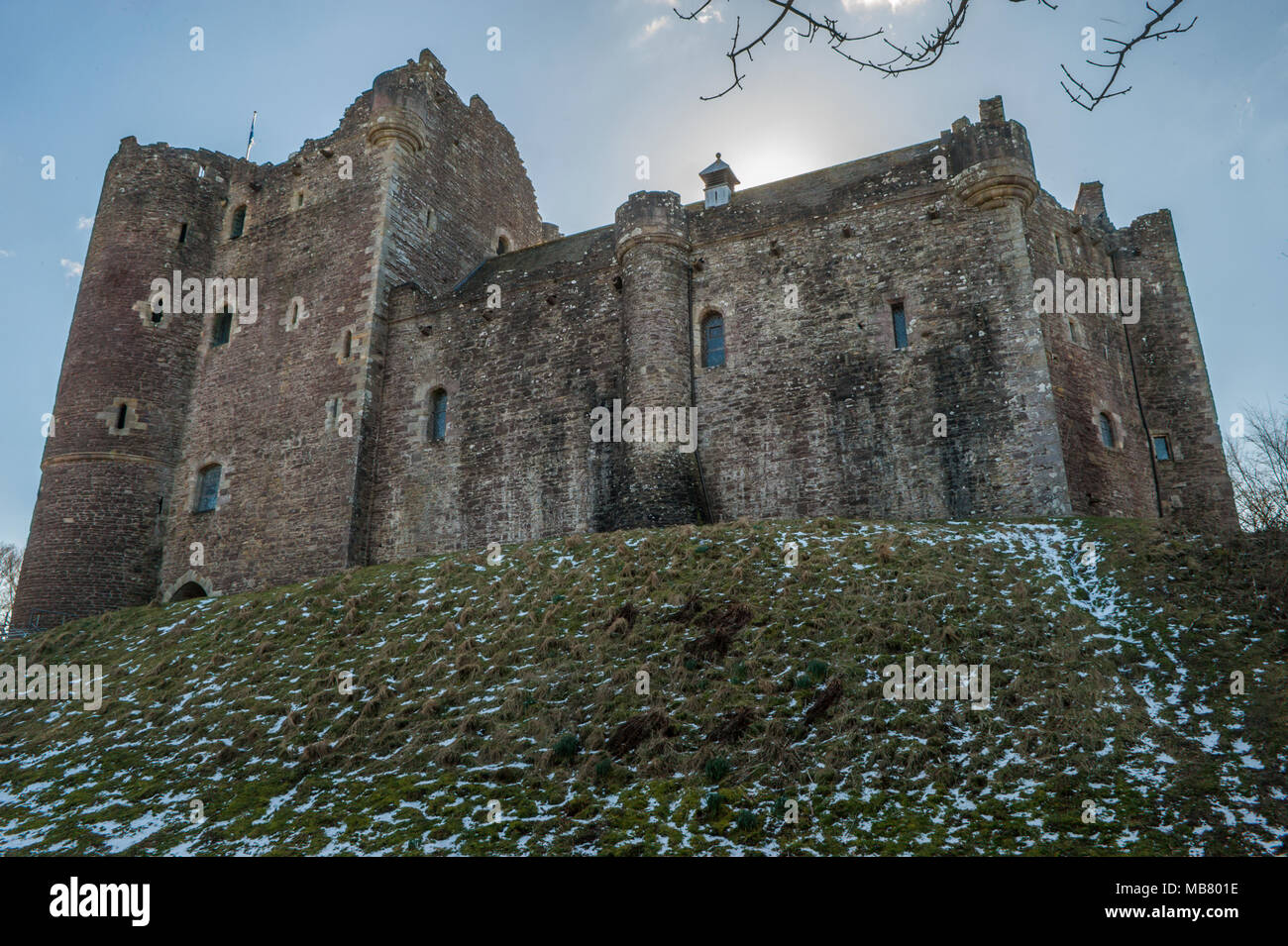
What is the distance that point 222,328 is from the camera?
24.0 meters

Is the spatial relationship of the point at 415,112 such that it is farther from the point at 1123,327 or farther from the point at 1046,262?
the point at 1123,327

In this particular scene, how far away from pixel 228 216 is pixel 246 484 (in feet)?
28.6

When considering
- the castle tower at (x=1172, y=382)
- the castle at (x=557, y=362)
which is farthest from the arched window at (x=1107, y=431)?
the castle tower at (x=1172, y=382)

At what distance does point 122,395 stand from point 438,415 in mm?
8573

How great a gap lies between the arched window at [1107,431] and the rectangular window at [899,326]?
399cm

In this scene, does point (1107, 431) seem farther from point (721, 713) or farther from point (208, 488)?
point (208, 488)

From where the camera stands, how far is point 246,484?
2145 centimetres

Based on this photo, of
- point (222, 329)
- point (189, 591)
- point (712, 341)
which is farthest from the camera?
point (222, 329)

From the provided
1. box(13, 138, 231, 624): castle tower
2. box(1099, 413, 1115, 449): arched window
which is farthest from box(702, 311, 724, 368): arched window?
box(13, 138, 231, 624): castle tower

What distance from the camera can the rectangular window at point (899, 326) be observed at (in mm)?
16703

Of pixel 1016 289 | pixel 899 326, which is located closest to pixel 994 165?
pixel 1016 289

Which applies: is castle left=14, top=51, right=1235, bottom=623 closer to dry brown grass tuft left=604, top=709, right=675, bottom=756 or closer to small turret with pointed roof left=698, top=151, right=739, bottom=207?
small turret with pointed roof left=698, top=151, right=739, bottom=207

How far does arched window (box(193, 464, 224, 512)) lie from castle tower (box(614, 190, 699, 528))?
436 inches
